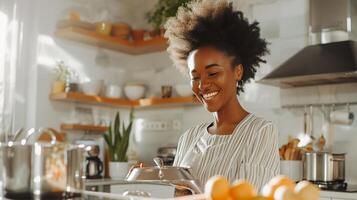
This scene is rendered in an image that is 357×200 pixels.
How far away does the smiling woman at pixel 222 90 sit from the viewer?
1.56 metres

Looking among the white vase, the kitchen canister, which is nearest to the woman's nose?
the kitchen canister

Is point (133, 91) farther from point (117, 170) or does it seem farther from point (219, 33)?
point (219, 33)

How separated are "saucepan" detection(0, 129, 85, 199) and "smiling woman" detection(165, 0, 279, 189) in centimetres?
62

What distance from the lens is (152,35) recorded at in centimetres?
409

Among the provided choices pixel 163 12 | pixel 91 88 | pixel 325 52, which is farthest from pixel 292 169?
pixel 91 88

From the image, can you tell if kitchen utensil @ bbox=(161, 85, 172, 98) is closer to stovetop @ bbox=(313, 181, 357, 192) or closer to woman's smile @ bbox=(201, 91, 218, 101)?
stovetop @ bbox=(313, 181, 357, 192)

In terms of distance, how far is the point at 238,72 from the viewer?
5.89 feet

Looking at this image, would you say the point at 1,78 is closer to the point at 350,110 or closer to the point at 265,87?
the point at 265,87

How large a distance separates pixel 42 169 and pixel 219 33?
95 centimetres

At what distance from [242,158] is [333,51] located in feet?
5.37

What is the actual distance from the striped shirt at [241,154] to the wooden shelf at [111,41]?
224 centimetres

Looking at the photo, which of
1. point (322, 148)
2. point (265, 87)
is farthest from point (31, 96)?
point (322, 148)

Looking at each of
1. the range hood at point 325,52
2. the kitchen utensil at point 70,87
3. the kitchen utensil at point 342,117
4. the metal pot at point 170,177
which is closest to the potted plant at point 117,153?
the kitchen utensil at point 70,87

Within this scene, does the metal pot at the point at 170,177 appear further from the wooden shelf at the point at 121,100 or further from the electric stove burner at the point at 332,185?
the wooden shelf at the point at 121,100
